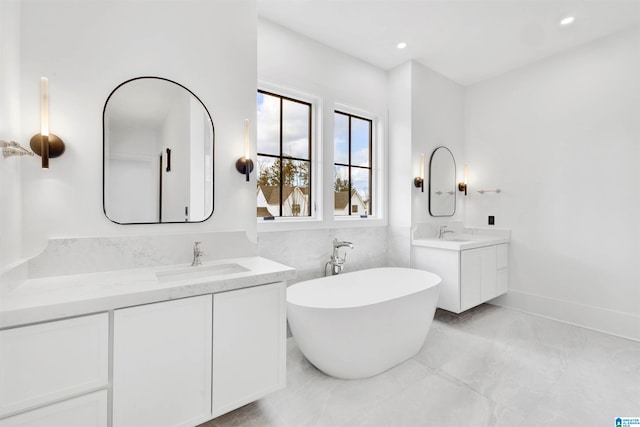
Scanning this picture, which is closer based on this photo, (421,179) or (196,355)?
(196,355)

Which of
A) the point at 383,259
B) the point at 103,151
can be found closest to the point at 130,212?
the point at 103,151

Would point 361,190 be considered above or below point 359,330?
above

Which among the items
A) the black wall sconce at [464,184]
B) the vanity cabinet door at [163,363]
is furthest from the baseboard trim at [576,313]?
the vanity cabinet door at [163,363]

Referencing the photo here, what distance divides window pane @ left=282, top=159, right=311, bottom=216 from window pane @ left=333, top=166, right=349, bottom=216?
1.18 feet

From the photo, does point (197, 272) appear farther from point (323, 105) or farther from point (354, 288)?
point (323, 105)

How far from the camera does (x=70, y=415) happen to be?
1.11 meters

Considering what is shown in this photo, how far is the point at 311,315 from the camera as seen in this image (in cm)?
189

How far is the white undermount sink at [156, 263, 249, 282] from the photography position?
63.7 inches

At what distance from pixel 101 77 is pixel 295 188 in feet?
5.29

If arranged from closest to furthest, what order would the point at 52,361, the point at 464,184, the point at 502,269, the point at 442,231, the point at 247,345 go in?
the point at 52,361
the point at 247,345
the point at 502,269
the point at 442,231
the point at 464,184

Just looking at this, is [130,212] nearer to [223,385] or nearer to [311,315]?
[223,385]

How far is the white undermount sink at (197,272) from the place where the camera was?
5.31ft

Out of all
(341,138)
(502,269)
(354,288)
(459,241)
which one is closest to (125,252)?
(354,288)

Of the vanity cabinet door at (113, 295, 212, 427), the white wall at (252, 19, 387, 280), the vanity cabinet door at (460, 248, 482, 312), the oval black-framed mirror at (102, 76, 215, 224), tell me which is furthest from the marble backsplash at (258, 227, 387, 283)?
the vanity cabinet door at (113, 295, 212, 427)
